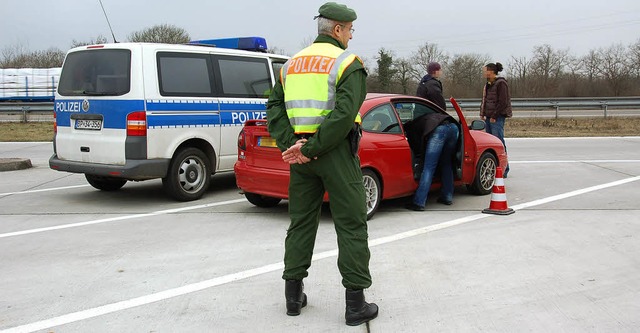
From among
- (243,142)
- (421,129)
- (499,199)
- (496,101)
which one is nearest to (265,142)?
(243,142)

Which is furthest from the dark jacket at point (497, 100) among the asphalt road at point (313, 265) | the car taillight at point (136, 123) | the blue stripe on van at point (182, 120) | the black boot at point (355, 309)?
the black boot at point (355, 309)

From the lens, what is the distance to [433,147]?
6.95 m

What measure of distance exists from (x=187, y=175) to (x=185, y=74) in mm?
1294

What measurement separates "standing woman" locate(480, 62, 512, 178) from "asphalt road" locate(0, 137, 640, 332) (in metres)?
1.82

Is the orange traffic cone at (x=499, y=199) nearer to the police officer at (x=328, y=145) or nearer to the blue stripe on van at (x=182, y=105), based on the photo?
the police officer at (x=328, y=145)

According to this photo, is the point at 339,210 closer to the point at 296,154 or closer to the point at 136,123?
the point at 296,154

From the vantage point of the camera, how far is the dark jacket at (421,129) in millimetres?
7031

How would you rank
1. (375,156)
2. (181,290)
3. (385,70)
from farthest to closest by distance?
1. (385,70)
2. (375,156)
3. (181,290)

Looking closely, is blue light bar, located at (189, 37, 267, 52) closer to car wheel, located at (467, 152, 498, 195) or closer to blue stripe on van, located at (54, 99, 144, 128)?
blue stripe on van, located at (54, 99, 144, 128)

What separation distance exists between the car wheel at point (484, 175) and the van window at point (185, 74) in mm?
3662

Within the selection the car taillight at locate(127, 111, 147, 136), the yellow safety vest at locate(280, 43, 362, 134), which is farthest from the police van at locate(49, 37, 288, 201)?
the yellow safety vest at locate(280, 43, 362, 134)

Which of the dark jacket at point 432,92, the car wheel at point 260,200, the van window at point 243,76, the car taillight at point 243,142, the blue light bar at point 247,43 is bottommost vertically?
the car wheel at point 260,200

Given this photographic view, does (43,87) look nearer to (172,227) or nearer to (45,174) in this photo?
(45,174)

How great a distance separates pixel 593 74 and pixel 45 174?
42301 millimetres
